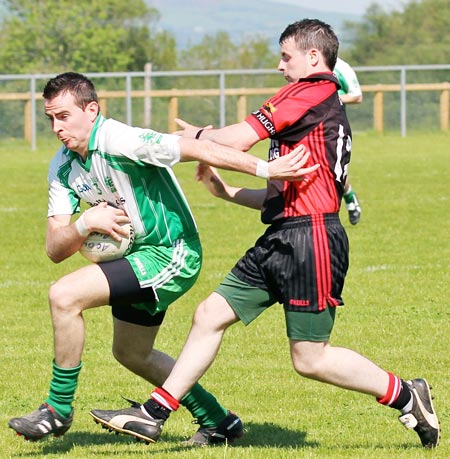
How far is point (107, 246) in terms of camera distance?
6402 millimetres

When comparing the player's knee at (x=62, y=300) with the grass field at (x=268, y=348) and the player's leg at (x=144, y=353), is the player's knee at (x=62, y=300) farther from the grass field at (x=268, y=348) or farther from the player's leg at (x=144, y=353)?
the grass field at (x=268, y=348)

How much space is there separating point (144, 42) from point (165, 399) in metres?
56.0

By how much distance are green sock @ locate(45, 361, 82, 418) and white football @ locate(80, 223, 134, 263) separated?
56cm

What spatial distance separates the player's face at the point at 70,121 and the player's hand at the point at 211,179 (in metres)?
0.62

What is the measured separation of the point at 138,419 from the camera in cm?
613

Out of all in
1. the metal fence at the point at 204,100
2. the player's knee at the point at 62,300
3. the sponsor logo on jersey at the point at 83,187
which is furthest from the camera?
the metal fence at the point at 204,100

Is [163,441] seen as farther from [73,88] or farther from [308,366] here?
[73,88]

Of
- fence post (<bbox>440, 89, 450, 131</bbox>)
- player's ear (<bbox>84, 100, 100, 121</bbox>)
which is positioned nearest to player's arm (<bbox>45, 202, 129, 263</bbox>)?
player's ear (<bbox>84, 100, 100, 121</bbox>)

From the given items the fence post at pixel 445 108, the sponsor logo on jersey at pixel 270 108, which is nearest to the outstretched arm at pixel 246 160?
the sponsor logo on jersey at pixel 270 108

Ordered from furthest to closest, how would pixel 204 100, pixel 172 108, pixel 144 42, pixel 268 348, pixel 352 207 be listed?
1. pixel 144 42
2. pixel 204 100
3. pixel 172 108
4. pixel 352 207
5. pixel 268 348

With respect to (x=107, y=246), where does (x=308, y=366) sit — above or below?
below

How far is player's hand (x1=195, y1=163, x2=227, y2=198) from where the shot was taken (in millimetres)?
6617

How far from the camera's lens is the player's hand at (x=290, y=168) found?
598 cm

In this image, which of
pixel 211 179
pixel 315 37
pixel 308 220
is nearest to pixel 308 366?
pixel 308 220
